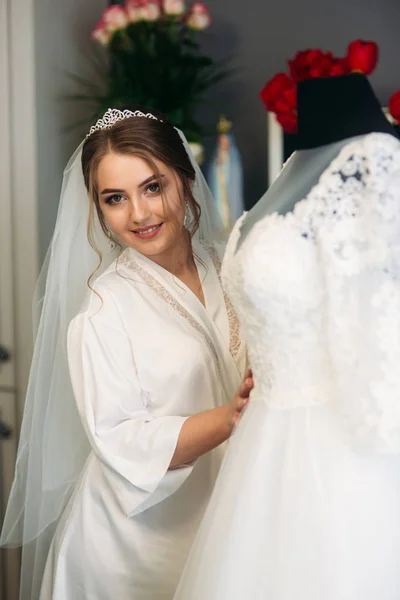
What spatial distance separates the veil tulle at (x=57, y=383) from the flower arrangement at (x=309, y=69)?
45 cm

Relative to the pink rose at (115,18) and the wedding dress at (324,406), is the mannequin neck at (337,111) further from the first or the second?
the pink rose at (115,18)

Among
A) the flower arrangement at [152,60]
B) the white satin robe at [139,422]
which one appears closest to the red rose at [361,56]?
the white satin robe at [139,422]

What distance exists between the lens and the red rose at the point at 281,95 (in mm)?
1156

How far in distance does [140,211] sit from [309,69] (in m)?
0.46

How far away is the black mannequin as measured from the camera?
1013 mm

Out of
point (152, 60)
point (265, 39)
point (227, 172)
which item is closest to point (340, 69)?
point (152, 60)

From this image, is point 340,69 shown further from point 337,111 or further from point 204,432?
point 204,432

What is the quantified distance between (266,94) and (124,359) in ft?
1.93

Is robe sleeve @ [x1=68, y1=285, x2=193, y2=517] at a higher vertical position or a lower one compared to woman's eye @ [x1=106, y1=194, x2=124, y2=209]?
lower

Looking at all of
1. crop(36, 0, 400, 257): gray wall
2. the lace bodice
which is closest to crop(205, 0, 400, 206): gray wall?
crop(36, 0, 400, 257): gray wall

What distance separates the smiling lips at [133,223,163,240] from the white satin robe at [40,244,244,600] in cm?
10

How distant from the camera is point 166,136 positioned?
1.50 meters

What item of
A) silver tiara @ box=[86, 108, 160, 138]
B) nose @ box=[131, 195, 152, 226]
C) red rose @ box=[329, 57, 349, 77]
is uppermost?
red rose @ box=[329, 57, 349, 77]

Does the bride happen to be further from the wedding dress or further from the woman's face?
the wedding dress
